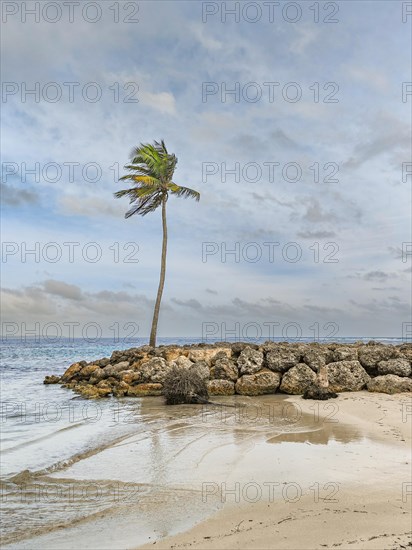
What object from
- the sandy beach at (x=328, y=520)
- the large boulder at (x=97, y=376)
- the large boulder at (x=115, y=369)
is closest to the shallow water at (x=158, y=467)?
the sandy beach at (x=328, y=520)

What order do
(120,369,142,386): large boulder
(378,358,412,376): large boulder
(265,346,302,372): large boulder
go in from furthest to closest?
(120,369,142,386): large boulder → (265,346,302,372): large boulder → (378,358,412,376): large boulder

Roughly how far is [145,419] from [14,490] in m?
5.08

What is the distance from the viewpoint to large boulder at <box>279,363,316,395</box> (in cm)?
1391

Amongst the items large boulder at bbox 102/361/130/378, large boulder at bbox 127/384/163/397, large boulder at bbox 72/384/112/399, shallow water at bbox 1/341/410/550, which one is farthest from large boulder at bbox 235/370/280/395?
large boulder at bbox 102/361/130/378

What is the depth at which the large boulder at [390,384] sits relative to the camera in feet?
43.7

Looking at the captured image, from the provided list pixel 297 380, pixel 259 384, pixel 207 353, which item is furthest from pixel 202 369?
pixel 297 380

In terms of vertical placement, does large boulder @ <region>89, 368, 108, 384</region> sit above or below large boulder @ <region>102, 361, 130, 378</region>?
below

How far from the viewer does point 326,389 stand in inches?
523

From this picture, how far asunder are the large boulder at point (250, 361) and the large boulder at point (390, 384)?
11.9 ft

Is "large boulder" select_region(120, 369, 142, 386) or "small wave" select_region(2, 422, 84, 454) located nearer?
"small wave" select_region(2, 422, 84, 454)

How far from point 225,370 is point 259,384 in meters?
1.51

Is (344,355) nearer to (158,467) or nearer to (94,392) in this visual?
(94,392)

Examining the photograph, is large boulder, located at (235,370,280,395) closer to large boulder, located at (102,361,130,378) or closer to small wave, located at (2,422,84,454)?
small wave, located at (2,422,84,454)

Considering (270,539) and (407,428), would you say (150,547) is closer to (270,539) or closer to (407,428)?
(270,539)
